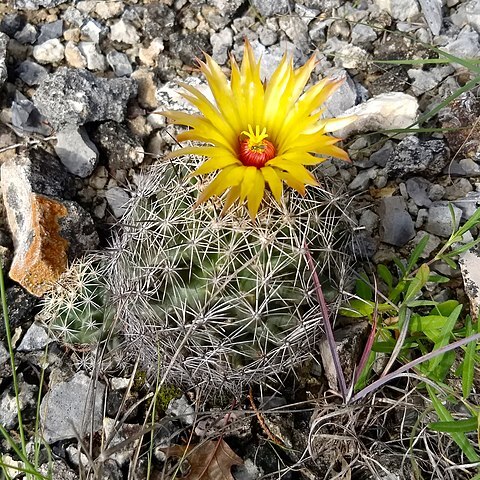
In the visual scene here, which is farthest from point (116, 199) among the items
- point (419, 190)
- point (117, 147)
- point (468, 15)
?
point (468, 15)

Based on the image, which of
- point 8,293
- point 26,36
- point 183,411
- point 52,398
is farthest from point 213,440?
point 26,36

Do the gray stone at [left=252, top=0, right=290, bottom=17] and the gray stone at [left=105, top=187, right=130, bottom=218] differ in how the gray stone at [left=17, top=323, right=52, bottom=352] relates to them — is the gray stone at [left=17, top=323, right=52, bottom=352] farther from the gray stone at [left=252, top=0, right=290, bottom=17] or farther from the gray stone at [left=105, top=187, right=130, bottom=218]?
the gray stone at [left=252, top=0, right=290, bottom=17]

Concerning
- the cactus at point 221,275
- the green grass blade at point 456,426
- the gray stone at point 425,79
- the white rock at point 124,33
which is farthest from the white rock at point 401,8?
the green grass blade at point 456,426

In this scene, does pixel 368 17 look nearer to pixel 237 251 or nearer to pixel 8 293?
pixel 237 251

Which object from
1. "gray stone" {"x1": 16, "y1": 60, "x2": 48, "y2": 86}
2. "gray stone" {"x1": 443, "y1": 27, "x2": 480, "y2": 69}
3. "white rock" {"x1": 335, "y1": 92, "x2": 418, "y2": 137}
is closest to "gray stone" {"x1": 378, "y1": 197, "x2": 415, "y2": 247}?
"white rock" {"x1": 335, "y1": 92, "x2": 418, "y2": 137}

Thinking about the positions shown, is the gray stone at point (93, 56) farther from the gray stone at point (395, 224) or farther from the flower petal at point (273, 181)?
the flower petal at point (273, 181)

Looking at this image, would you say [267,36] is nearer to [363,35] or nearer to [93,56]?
[363,35]
